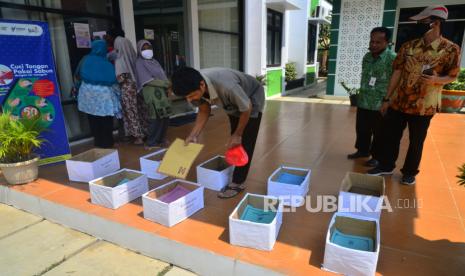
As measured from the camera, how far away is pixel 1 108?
3.05 meters

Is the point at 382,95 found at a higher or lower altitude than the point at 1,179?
higher

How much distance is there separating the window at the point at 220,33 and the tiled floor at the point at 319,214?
8.85ft

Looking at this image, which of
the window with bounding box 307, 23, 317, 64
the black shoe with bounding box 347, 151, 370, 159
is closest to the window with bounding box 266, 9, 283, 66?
the window with bounding box 307, 23, 317, 64

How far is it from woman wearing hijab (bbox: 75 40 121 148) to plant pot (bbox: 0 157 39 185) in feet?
3.11

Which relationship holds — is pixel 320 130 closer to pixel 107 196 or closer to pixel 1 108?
pixel 107 196

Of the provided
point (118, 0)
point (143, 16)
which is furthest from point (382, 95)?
point (143, 16)

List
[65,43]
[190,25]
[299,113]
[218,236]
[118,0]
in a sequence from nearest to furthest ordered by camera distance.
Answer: [218,236]
[65,43]
[118,0]
[190,25]
[299,113]

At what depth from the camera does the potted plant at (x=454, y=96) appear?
6117 millimetres

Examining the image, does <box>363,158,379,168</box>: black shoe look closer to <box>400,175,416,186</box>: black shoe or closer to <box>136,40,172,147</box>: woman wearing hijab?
<box>400,175,416,186</box>: black shoe

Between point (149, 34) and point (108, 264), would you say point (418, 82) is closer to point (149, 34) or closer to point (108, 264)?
point (108, 264)

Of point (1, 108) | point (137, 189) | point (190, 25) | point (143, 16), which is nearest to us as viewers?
point (137, 189)

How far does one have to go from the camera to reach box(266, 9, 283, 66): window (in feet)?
28.6

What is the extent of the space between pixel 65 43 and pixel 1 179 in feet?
6.20

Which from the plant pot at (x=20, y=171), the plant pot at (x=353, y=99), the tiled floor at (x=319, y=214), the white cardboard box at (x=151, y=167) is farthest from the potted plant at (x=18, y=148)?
the plant pot at (x=353, y=99)
